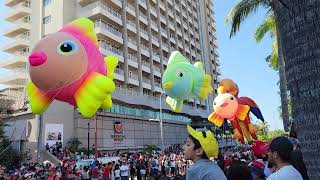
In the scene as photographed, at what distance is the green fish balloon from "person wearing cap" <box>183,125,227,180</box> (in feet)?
26.8

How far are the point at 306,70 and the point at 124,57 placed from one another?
40052 millimetres

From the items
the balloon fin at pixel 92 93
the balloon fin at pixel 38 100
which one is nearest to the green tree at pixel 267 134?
the balloon fin at pixel 92 93

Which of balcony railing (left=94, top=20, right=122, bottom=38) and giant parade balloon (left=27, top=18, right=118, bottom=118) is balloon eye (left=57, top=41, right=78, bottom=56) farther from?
balcony railing (left=94, top=20, right=122, bottom=38)

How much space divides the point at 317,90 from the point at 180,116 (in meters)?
52.8

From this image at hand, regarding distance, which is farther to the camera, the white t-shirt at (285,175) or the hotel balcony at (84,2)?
the hotel balcony at (84,2)

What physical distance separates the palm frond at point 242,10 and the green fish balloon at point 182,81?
361 centimetres

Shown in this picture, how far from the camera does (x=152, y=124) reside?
45344 millimetres

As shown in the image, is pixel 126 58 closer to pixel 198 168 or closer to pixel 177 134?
pixel 177 134

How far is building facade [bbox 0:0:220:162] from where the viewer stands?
36.4 meters

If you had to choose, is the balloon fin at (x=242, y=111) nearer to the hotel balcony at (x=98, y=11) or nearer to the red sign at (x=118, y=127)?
the red sign at (x=118, y=127)

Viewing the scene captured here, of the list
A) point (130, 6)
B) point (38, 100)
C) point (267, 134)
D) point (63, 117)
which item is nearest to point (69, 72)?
point (38, 100)

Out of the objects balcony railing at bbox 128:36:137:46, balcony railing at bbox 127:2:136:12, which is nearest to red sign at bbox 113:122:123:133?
balcony railing at bbox 128:36:137:46

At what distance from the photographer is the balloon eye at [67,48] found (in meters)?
9.04

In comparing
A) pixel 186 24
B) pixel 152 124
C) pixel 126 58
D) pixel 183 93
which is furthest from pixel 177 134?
pixel 183 93
